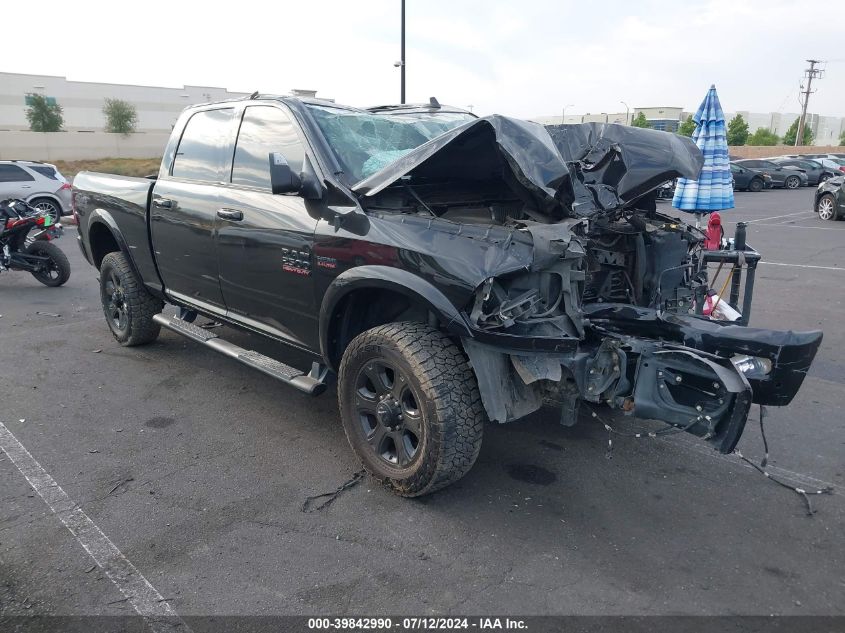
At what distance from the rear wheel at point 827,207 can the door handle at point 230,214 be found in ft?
59.3

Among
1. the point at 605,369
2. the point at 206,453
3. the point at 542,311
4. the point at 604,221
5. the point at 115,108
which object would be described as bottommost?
the point at 206,453

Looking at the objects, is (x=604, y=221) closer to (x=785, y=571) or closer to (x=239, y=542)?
(x=785, y=571)

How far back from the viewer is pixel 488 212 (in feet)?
12.8

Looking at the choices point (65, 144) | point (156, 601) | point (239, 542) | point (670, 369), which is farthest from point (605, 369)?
point (65, 144)

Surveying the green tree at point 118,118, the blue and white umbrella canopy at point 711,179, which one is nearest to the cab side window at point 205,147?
the blue and white umbrella canopy at point 711,179

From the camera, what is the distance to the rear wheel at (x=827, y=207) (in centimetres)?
1759

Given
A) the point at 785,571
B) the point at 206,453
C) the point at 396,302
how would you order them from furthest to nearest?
Result: the point at 206,453, the point at 396,302, the point at 785,571

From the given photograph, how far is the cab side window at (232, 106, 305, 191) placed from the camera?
414 centimetres

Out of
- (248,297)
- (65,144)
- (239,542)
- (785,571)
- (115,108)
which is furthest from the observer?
(115,108)

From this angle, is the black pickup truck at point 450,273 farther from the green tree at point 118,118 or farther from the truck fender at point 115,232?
the green tree at point 118,118

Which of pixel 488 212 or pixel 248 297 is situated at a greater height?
pixel 488 212

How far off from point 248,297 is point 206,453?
3.49 feet

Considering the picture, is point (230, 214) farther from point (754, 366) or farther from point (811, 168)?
point (811, 168)

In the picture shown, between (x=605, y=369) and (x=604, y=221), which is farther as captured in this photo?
(x=604, y=221)
